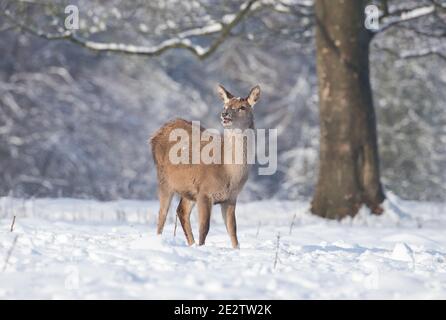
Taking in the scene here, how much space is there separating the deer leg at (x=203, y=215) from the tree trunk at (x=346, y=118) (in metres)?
5.46

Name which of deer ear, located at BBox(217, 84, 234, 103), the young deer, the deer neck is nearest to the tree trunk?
the young deer

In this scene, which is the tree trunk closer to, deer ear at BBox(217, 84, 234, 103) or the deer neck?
deer ear at BBox(217, 84, 234, 103)

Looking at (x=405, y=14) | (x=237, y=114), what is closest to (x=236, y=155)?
(x=237, y=114)

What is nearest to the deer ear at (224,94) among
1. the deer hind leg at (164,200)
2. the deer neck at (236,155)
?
the deer neck at (236,155)

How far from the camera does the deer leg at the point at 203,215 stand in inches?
322

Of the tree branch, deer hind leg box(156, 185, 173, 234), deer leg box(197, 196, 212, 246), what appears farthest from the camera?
the tree branch

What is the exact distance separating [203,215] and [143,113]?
21681mm

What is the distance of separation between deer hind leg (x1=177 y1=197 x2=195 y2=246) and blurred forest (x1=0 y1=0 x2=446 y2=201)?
13.2 m

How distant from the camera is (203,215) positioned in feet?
27.0

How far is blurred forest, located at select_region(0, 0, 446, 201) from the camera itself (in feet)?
84.3

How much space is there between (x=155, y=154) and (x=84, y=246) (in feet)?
7.10

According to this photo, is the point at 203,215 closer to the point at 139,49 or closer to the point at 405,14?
the point at 139,49
